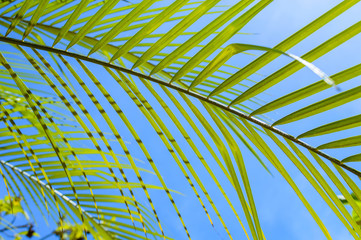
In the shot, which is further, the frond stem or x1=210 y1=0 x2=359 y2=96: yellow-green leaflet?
the frond stem

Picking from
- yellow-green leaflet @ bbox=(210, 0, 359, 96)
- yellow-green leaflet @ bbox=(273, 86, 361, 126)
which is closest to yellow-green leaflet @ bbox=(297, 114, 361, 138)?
yellow-green leaflet @ bbox=(273, 86, 361, 126)

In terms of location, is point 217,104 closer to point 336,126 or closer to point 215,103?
point 215,103

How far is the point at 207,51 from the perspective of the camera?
1.78 feet

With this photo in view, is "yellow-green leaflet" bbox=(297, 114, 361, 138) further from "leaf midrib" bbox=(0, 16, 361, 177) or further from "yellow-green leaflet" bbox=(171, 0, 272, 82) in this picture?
"yellow-green leaflet" bbox=(171, 0, 272, 82)

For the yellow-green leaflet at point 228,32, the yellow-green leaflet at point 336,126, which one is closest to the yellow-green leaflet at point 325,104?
the yellow-green leaflet at point 336,126

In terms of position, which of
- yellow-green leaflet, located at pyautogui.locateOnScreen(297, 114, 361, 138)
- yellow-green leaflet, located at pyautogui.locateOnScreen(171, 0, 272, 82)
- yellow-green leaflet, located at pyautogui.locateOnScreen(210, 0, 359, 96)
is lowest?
yellow-green leaflet, located at pyautogui.locateOnScreen(297, 114, 361, 138)

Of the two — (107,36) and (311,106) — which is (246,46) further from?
(107,36)

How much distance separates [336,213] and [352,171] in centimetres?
8

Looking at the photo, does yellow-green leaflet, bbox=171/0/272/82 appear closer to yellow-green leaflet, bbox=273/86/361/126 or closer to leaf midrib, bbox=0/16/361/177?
leaf midrib, bbox=0/16/361/177

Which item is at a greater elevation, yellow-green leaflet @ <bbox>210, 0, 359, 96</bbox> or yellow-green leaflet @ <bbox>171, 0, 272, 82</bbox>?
yellow-green leaflet @ <bbox>171, 0, 272, 82</bbox>

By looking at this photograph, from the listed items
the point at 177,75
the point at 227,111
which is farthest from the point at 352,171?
the point at 177,75

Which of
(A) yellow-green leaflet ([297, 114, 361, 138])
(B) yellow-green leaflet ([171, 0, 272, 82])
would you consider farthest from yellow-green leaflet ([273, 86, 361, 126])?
(B) yellow-green leaflet ([171, 0, 272, 82])

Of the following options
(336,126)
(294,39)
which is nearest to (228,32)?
(294,39)

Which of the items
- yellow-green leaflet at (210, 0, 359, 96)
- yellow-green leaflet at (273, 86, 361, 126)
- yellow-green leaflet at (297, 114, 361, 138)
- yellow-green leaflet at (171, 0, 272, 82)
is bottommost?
yellow-green leaflet at (297, 114, 361, 138)
